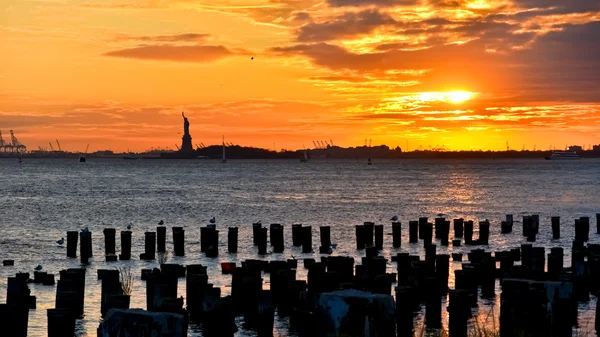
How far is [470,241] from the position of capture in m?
40.2

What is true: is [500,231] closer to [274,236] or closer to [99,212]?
[274,236]

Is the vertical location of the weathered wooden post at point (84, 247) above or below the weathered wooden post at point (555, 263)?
below

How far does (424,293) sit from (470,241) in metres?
17.6

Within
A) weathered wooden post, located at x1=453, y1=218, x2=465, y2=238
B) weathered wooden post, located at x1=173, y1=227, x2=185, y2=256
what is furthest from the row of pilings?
weathered wooden post, located at x1=453, y1=218, x2=465, y2=238

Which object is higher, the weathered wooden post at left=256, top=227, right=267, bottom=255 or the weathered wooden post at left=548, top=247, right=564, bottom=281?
the weathered wooden post at left=548, top=247, right=564, bottom=281

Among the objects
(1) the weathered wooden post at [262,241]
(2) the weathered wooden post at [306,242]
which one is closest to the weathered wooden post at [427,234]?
(2) the weathered wooden post at [306,242]

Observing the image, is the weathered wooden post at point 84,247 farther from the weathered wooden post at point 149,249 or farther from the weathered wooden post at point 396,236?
the weathered wooden post at point 396,236

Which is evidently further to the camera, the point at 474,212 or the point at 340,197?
the point at 340,197

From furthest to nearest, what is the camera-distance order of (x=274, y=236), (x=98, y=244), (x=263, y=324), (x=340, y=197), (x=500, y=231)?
(x=340, y=197)
(x=500, y=231)
(x=98, y=244)
(x=274, y=236)
(x=263, y=324)

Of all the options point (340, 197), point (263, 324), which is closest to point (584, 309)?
point (263, 324)

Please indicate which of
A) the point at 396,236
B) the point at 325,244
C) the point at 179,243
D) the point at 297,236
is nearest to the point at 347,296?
the point at 325,244

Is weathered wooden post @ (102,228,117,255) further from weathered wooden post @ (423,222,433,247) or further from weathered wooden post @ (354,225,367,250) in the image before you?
weathered wooden post @ (423,222,433,247)

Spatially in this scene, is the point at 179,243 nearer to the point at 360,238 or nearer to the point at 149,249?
the point at 149,249

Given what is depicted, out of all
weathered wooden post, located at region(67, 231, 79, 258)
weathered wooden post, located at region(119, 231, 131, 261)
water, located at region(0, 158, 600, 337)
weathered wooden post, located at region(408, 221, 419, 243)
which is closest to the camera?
water, located at region(0, 158, 600, 337)
